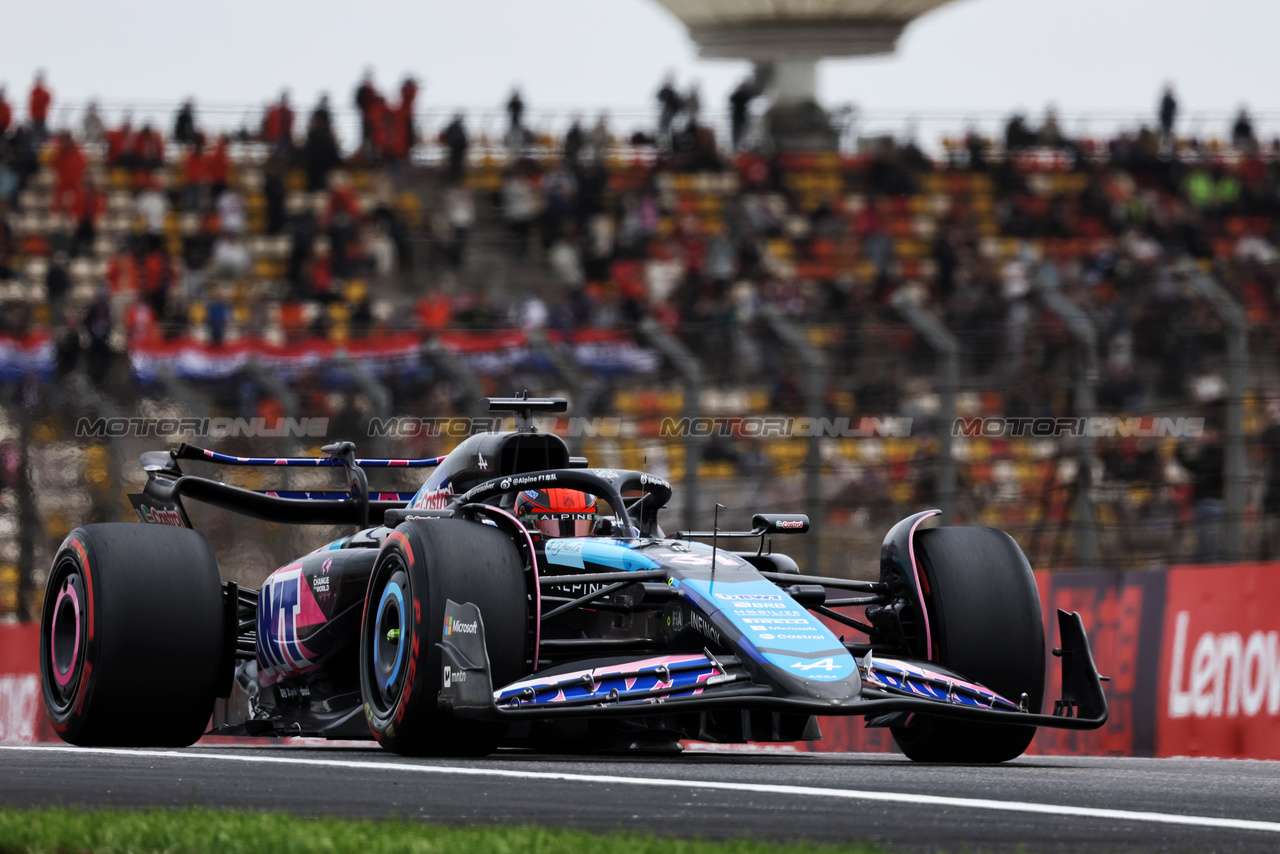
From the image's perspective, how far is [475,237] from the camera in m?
25.5

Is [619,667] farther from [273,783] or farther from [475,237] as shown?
[475,237]

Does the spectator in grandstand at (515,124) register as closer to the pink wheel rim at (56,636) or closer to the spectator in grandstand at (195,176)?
the spectator in grandstand at (195,176)

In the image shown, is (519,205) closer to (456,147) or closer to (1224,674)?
(456,147)

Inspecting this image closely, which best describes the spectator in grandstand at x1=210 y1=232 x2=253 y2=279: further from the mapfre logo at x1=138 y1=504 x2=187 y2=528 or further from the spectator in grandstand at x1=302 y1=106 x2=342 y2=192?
the mapfre logo at x1=138 y1=504 x2=187 y2=528

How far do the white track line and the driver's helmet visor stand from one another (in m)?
1.55

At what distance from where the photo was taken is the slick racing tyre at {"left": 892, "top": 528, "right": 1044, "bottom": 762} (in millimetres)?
7879

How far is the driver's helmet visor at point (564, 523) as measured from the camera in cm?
852

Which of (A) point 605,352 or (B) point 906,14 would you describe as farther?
(B) point 906,14

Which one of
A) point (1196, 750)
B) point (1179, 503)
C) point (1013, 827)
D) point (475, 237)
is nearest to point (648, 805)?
point (1013, 827)

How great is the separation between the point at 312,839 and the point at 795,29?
3444cm

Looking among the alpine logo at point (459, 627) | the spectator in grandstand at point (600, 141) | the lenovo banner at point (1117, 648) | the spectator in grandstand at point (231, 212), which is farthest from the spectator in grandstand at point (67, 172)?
the alpine logo at point (459, 627)

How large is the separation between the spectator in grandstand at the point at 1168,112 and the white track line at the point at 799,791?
22.7 meters

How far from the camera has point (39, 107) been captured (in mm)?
25516

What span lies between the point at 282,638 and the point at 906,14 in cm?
3035
